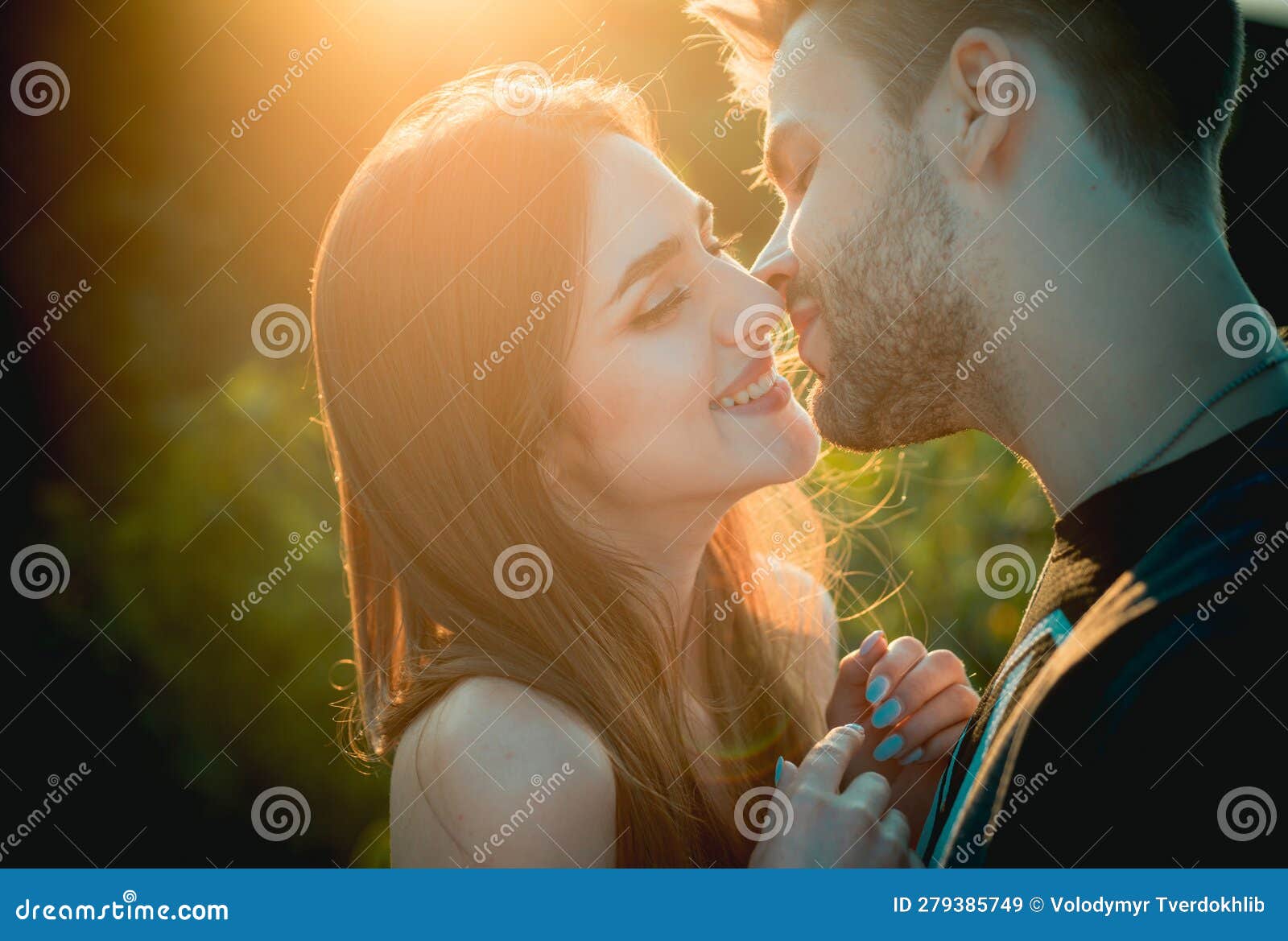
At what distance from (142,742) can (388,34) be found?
280cm

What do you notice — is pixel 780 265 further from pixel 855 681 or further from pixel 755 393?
pixel 855 681

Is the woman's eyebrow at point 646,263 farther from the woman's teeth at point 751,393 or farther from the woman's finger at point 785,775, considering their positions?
the woman's finger at point 785,775

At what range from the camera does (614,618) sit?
2.25 metres

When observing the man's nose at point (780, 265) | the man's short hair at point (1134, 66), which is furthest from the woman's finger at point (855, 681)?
the man's short hair at point (1134, 66)

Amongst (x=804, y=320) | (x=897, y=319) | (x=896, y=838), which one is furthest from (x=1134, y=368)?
(x=896, y=838)

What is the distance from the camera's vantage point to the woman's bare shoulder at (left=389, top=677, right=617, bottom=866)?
1.81 meters

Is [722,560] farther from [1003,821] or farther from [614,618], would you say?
[1003,821]

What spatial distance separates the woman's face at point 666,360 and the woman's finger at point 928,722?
1.81 feet

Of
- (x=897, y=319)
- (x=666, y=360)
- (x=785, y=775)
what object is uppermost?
(x=897, y=319)

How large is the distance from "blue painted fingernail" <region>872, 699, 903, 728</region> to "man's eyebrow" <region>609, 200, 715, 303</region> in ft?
3.19

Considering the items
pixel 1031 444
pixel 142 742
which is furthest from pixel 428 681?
pixel 142 742

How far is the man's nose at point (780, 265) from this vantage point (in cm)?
226

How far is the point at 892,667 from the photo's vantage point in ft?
6.89

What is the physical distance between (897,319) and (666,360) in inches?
18.4
